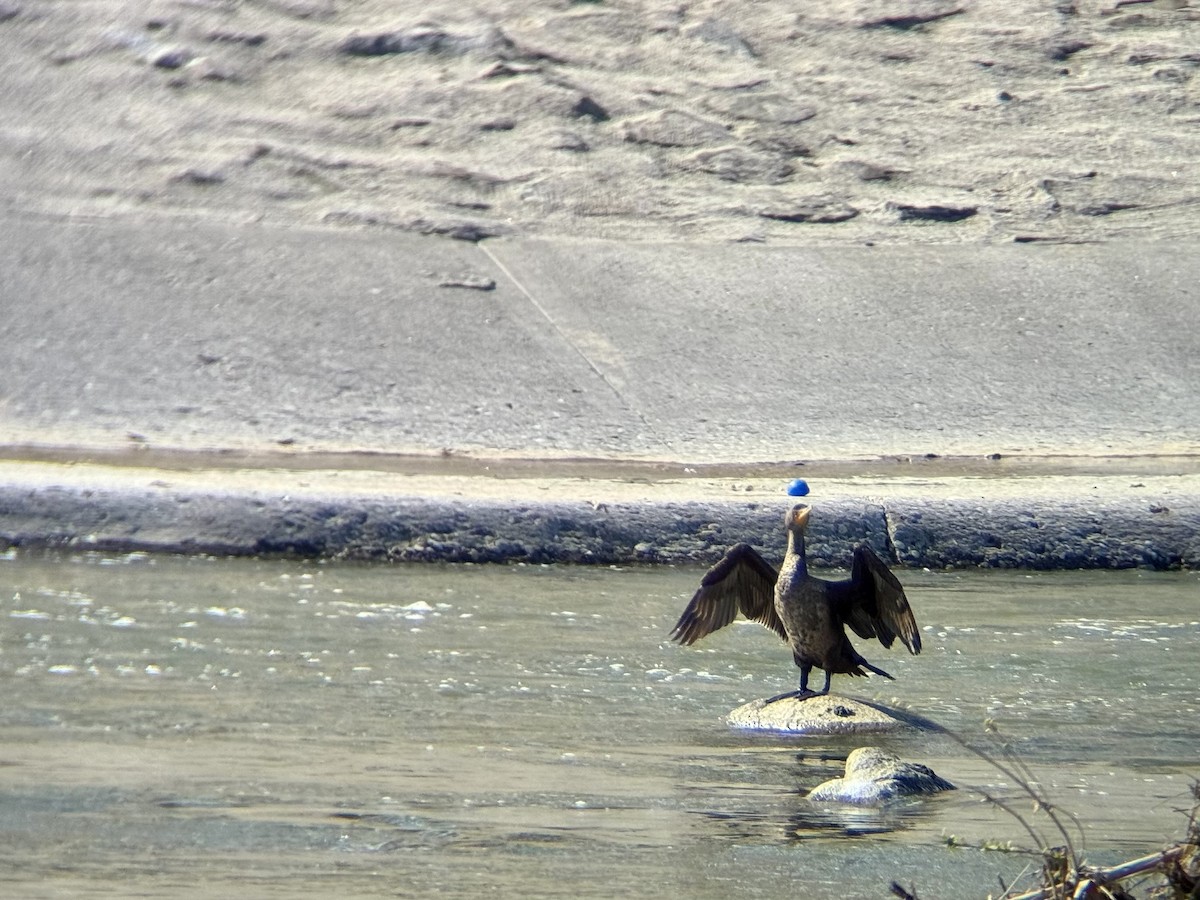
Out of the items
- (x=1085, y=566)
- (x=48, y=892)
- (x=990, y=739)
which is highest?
(x=48, y=892)

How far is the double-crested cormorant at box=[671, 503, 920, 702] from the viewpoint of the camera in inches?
248

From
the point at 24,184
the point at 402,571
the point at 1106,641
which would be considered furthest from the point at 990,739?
the point at 24,184

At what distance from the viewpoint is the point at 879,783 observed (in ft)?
16.8

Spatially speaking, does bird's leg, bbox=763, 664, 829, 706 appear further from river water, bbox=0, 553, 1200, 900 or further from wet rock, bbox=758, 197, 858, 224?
wet rock, bbox=758, 197, 858, 224

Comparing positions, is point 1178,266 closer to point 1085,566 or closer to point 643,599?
point 1085,566

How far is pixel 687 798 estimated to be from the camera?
199 inches

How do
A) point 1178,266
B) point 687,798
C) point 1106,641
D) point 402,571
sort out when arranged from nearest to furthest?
point 687,798, point 1106,641, point 402,571, point 1178,266

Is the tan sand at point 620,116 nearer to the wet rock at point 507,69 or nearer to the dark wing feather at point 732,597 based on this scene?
the wet rock at point 507,69

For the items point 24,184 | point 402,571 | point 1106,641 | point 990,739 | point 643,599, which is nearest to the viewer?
point 990,739

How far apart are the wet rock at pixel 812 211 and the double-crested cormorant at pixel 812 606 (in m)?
7.67

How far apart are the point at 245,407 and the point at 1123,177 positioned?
7.84 m

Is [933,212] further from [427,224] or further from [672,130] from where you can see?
[427,224]

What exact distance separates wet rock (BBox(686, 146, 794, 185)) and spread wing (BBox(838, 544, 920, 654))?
27.9 feet

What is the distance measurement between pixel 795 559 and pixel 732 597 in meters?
0.36
